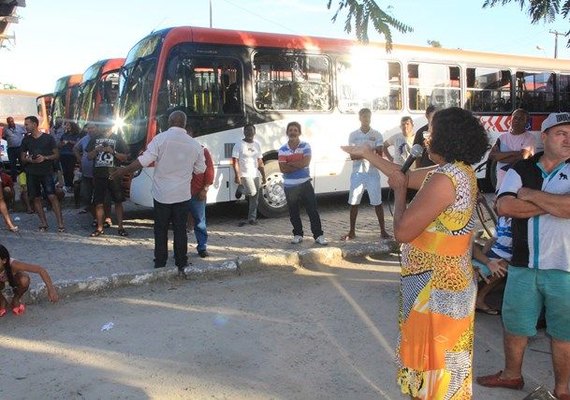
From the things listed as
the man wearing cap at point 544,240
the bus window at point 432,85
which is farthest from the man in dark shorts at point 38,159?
the bus window at point 432,85

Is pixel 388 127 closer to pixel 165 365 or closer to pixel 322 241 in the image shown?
pixel 322 241

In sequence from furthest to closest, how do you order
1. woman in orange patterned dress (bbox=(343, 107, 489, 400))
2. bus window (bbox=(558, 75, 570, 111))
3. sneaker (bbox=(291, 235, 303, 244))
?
bus window (bbox=(558, 75, 570, 111)) < sneaker (bbox=(291, 235, 303, 244)) < woman in orange patterned dress (bbox=(343, 107, 489, 400))

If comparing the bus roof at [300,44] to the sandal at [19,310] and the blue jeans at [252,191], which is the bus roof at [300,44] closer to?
the blue jeans at [252,191]

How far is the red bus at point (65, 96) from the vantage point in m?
16.8

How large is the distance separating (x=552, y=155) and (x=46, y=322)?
170 inches

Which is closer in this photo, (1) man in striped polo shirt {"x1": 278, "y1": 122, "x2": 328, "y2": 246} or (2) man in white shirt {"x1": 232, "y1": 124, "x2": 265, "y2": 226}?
(1) man in striped polo shirt {"x1": 278, "y1": 122, "x2": 328, "y2": 246}

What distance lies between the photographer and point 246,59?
9203 millimetres

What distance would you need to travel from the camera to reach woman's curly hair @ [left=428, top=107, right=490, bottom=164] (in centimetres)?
236

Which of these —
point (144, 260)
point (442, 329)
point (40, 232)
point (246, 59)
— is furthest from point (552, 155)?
point (40, 232)

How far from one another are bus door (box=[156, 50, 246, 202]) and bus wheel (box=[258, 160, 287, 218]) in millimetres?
697

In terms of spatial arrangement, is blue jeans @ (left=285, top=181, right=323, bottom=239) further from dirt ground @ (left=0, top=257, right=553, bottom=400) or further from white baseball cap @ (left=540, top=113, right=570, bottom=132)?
white baseball cap @ (left=540, top=113, right=570, bottom=132)

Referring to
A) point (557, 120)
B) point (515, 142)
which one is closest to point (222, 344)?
point (557, 120)

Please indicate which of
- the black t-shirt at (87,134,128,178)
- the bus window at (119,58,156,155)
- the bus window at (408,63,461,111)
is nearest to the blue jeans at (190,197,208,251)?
the black t-shirt at (87,134,128,178)

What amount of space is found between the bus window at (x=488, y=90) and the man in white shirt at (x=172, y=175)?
8161 mm
